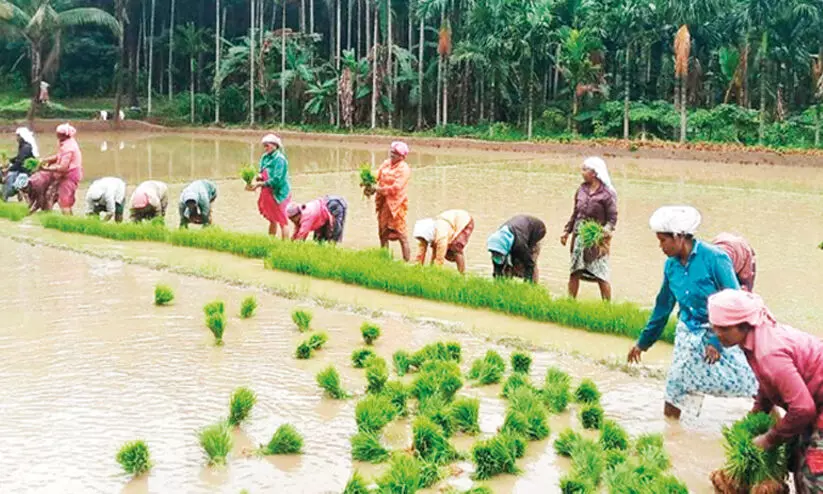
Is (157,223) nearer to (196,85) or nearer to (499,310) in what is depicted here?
(499,310)

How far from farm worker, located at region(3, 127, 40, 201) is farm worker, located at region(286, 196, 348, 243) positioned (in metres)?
4.76

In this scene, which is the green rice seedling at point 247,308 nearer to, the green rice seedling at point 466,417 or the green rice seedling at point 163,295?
the green rice seedling at point 163,295

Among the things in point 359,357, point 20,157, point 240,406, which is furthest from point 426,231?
point 20,157

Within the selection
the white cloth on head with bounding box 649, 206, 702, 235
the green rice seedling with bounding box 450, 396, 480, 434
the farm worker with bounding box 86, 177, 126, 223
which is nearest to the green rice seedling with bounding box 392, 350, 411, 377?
the green rice seedling with bounding box 450, 396, 480, 434

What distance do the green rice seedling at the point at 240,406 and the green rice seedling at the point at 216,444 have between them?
1.43 ft

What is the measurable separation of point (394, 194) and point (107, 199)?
4490 mm

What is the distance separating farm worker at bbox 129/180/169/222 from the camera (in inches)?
480

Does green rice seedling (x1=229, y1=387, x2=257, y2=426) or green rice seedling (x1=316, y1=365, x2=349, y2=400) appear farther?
green rice seedling (x1=316, y1=365, x2=349, y2=400)

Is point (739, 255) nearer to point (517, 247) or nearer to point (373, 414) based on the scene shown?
point (373, 414)

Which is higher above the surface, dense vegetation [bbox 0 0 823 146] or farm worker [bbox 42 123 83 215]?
dense vegetation [bbox 0 0 823 146]

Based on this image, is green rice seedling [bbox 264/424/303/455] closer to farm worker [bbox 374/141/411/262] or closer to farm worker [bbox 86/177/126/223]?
farm worker [bbox 374/141/411/262]

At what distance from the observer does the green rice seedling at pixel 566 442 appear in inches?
184

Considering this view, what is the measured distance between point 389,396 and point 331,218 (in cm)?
569

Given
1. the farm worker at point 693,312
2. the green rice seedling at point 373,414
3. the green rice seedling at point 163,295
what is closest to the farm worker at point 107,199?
the green rice seedling at point 163,295
